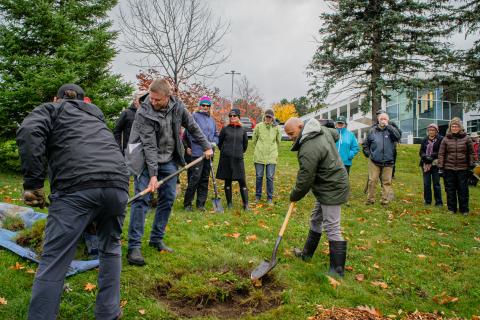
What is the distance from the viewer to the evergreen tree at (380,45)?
749 inches

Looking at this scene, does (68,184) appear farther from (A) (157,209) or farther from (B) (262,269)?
(B) (262,269)

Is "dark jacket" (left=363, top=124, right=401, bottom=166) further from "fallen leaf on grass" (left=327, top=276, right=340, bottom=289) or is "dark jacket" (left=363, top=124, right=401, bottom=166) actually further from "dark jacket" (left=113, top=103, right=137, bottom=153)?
"dark jacket" (left=113, top=103, right=137, bottom=153)

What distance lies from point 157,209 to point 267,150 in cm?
423

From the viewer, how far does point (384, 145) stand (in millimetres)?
8883

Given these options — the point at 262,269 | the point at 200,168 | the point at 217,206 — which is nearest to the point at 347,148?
the point at 217,206

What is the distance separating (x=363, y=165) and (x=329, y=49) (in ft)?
22.8

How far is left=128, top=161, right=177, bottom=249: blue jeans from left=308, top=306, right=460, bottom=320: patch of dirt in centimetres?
219

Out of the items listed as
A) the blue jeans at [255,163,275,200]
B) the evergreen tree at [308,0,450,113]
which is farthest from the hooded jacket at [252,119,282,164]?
the evergreen tree at [308,0,450,113]

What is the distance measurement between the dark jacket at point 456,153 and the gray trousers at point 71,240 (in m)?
8.05

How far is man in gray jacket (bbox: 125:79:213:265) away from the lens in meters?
4.27

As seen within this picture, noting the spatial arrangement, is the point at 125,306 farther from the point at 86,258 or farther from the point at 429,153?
the point at 429,153

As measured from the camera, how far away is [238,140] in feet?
25.7

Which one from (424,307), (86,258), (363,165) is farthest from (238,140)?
(363,165)

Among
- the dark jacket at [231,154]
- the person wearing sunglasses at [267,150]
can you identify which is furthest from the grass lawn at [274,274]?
the person wearing sunglasses at [267,150]
